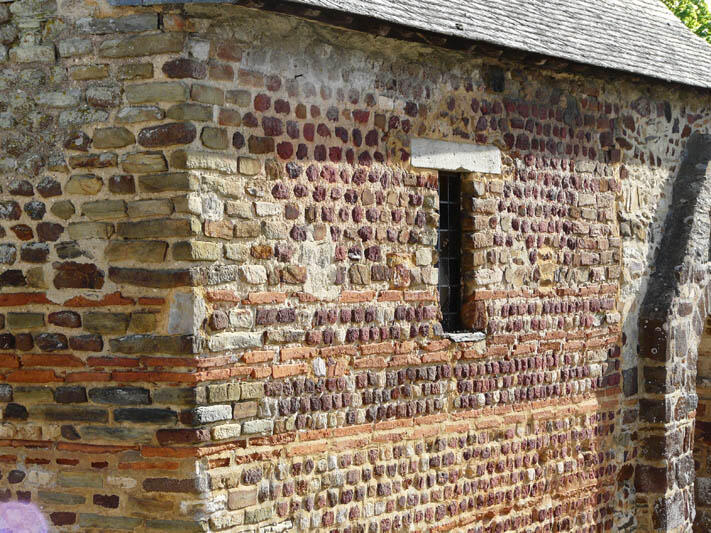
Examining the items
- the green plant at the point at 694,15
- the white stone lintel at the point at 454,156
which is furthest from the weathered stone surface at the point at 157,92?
the green plant at the point at 694,15

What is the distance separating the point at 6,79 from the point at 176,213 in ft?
4.94

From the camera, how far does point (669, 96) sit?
10828 millimetres

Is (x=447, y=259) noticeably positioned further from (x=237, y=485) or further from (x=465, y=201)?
(x=237, y=485)

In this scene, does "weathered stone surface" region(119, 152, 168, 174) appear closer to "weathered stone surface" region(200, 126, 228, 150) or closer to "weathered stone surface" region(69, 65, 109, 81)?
"weathered stone surface" region(200, 126, 228, 150)

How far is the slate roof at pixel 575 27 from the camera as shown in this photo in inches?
297

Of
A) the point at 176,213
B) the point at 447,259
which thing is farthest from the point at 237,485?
the point at 447,259

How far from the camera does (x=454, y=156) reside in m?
8.38

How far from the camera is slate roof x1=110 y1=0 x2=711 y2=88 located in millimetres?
7543

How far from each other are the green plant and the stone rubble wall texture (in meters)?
14.2

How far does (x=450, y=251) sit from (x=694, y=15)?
50.0 feet

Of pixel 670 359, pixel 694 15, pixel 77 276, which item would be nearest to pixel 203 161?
pixel 77 276

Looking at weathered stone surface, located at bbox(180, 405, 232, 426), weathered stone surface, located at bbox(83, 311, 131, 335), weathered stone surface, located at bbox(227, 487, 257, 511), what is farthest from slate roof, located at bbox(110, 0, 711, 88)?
weathered stone surface, located at bbox(227, 487, 257, 511)

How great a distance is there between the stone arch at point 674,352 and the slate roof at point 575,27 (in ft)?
4.05

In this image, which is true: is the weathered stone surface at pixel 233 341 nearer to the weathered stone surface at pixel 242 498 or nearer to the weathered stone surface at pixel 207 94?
the weathered stone surface at pixel 242 498
